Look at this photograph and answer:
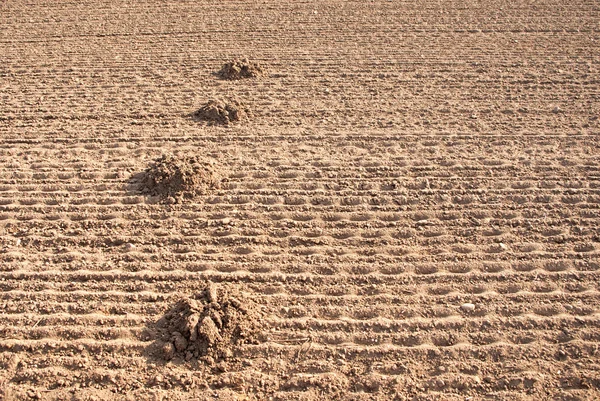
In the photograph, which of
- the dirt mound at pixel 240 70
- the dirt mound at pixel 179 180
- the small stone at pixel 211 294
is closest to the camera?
the small stone at pixel 211 294

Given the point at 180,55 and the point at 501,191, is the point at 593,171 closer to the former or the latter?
the point at 501,191

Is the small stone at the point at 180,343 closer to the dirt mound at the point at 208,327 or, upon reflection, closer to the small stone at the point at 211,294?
the dirt mound at the point at 208,327

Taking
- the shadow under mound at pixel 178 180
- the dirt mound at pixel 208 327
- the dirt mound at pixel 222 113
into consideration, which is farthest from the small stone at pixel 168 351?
the dirt mound at pixel 222 113

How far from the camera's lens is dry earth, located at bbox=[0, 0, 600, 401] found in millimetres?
3600

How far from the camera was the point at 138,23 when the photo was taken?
858 centimetres

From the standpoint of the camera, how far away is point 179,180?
500 cm

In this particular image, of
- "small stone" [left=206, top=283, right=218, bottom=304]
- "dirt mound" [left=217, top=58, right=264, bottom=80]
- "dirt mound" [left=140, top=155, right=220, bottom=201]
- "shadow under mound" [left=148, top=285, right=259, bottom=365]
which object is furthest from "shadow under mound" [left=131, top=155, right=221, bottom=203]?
"dirt mound" [left=217, top=58, right=264, bottom=80]

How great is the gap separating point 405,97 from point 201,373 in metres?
4.54

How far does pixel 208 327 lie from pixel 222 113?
126 inches

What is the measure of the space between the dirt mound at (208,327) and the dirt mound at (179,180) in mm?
1426

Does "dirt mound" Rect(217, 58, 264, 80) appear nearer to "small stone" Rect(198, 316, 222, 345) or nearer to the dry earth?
the dry earth

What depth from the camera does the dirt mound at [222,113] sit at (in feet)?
19.8

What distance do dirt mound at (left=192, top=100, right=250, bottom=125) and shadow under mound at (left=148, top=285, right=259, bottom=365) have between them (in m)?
2.78

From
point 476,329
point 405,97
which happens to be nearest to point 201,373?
point 476,329
